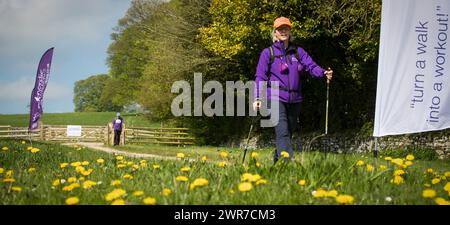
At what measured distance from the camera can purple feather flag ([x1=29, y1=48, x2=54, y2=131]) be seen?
20156 millimetres

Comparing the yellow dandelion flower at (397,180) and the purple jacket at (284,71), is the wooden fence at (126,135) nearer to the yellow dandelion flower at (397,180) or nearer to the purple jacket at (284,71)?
the purple jacket at (284,71)

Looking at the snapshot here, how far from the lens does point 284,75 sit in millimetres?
5906

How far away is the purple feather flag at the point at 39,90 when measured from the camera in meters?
20.2

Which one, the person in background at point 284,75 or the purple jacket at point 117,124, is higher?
the person in background at point 284,75

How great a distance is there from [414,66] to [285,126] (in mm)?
6555

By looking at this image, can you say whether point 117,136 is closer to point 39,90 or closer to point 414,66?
point 39,90

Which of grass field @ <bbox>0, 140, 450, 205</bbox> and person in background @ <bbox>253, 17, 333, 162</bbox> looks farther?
person in background @ <bbox>253, 17, 333, 162</bbox>

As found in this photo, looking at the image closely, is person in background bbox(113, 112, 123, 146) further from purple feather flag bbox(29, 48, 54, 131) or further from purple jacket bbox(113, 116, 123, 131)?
purple feather flag bbox(29, 48, 54, 131)

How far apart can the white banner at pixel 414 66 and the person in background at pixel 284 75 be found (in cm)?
578

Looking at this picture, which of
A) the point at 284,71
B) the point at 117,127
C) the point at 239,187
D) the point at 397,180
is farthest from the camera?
the point at 117,127

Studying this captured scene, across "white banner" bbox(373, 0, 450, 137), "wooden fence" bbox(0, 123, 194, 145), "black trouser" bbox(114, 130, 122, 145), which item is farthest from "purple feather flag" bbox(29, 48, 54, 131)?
"white banner" bbox(373, 0, 450, 137)

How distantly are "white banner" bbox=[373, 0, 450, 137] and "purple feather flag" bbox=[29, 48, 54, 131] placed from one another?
48.7ft

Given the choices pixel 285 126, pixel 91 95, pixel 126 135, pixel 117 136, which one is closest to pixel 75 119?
pixel 91 95

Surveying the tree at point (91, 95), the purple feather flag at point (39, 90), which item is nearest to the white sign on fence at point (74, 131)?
the purple feather flag at point (39, 90)
